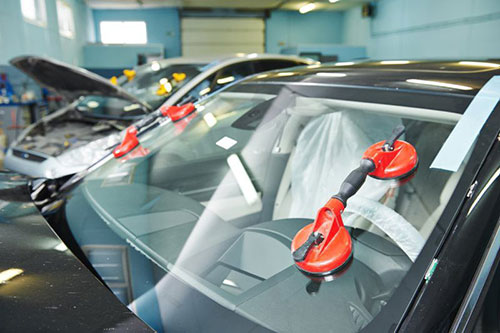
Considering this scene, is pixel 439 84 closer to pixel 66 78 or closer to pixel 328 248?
pixel 328 248

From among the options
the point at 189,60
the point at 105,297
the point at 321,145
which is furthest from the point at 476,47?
the point at 105,297

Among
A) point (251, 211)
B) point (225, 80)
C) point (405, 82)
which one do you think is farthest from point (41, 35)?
point (405, 82)

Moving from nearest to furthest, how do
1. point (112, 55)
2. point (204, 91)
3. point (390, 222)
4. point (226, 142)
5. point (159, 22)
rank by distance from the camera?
point (390, 222)
point (226, 142)
point (204, 91)
point (112, 55)
point (159, 22)

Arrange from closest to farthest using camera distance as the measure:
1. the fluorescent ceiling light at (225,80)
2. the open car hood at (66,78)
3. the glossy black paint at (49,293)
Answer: the glossy black paint at (49,293) < the open car hood at (66,78) < the fluorescent ceiling light at (225,80)

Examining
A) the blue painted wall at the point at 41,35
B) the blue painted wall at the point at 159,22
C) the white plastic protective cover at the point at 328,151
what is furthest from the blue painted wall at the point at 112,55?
the white plastic protective cover at the point at 328,151

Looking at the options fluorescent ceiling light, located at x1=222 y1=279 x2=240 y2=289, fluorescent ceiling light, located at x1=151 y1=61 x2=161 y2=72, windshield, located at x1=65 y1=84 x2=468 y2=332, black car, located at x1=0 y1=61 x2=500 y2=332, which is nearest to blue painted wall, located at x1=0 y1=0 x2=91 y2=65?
fluorescent ceiling light, located at x1=151 y1=61 x2=161 y2=72

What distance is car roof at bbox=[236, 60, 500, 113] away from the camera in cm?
84

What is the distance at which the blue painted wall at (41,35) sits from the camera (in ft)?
20.6

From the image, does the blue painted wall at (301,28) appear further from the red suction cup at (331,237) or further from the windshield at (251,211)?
the red suction cup at (331,237)

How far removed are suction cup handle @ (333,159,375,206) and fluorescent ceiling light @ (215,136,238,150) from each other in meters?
0.66

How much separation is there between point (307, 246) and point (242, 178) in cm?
81

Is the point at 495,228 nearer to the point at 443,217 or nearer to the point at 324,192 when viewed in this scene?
the point at 443,217

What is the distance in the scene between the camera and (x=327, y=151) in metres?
1.50

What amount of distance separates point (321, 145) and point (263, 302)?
0.91m
